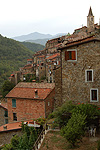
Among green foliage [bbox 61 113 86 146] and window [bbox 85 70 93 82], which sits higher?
window [bbox 85 70 93 82]

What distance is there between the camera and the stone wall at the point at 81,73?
1423cm

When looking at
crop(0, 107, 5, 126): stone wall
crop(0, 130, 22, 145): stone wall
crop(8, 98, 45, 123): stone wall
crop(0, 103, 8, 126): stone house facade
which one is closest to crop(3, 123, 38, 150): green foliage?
crop(0, 130, 22, 145): stone wall

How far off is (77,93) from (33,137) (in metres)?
4.90

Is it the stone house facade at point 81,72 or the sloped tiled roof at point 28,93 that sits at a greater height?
the stone house facade at point 81,72

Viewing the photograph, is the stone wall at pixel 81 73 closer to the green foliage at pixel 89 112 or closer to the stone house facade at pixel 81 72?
the stone house facade at pixel 81 72

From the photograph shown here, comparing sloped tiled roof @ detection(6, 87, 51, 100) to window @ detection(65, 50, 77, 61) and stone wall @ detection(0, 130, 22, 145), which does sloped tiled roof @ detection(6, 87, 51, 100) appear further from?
window @ detection(65, 50, 77, 61)

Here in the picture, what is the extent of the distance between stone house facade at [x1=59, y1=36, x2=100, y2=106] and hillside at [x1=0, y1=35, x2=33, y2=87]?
69818 millimetres

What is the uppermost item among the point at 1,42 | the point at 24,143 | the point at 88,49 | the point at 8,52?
the point at 1,42

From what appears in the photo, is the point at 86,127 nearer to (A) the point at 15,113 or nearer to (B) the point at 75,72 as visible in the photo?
(B) the point at 75,72

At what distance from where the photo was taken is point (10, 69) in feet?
297

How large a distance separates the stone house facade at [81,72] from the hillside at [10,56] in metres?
69.8

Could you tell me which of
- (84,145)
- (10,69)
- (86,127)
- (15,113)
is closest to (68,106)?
(86,127)

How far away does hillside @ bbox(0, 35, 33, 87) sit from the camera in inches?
3529

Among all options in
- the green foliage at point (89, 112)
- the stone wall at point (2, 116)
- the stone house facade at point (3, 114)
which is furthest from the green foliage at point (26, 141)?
the stone wall at point (2, 116)
